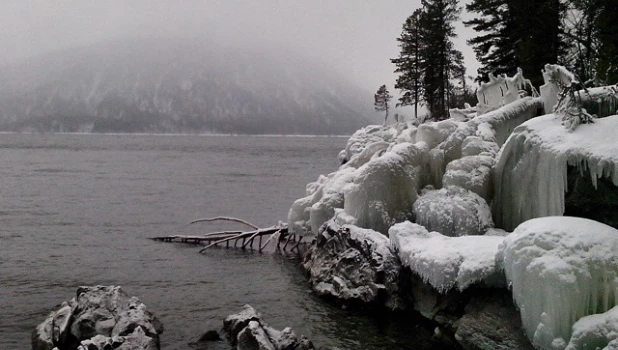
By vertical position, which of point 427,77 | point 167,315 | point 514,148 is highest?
point 427,77

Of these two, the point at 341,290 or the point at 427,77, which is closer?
the point at 341,290

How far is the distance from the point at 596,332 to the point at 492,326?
281 cm

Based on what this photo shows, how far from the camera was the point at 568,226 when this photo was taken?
11375 millimetres

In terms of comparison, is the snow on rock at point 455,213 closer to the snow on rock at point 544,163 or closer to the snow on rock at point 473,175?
the snow on rock at point 473,175

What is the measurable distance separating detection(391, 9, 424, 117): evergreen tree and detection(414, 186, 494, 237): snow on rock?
4168cm

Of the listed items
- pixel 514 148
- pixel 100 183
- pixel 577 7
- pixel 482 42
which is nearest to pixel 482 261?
pixel 514 148

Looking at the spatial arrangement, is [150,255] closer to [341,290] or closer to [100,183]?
[341,290]

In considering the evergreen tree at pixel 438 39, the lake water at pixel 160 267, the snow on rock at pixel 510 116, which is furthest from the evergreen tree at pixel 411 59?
the snow on rock at pixel 510 116

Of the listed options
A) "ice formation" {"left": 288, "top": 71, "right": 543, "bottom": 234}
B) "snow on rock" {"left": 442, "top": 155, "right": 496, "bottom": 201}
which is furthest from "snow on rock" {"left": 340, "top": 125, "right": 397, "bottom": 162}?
"snow on rock" {"left": 442, "top": 155, "right": 496, "bottom": 201}

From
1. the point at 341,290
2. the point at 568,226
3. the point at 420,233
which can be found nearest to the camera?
the point at 568,226

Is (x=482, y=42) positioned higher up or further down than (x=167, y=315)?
higher up

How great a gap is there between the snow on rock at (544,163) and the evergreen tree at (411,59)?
1650 inches

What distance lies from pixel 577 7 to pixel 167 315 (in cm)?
3377

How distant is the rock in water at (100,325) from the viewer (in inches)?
512
